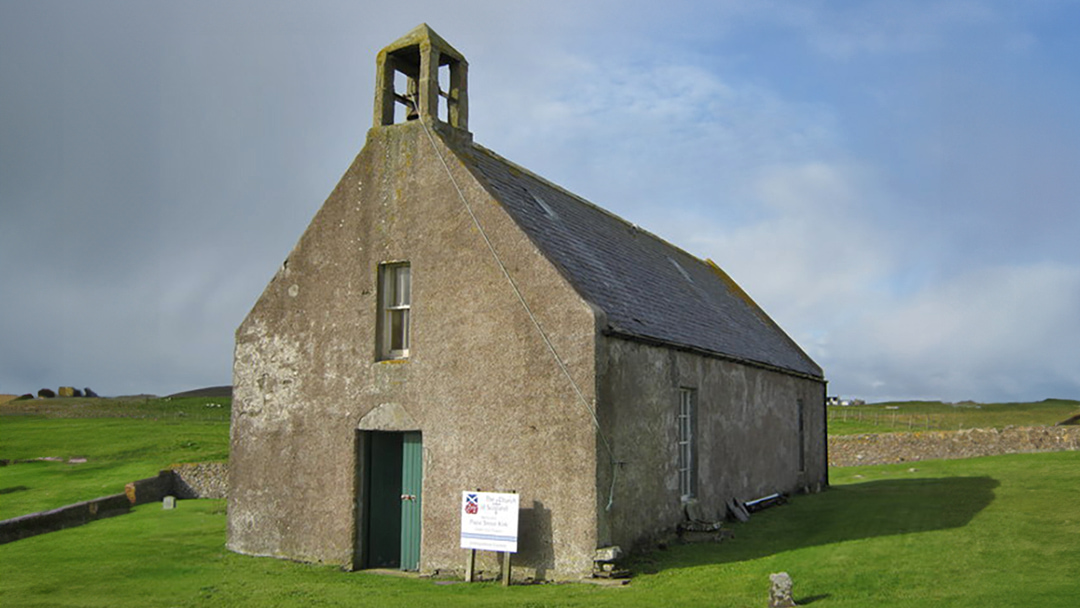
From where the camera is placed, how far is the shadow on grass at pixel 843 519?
13.3 meters

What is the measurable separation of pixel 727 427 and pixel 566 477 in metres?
6.48

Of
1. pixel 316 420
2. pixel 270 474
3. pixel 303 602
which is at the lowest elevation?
pixel 303 602

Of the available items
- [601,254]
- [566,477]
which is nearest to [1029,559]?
[566,477]

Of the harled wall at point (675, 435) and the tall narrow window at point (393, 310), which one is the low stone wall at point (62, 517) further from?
the harled wall at point (675, 435)

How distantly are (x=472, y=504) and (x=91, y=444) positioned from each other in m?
29.0

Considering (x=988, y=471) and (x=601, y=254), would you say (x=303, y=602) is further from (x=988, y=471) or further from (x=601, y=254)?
(x=988, y=471)

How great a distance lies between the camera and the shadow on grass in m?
13.3

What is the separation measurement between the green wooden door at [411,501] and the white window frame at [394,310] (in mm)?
1497

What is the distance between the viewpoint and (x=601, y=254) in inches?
635

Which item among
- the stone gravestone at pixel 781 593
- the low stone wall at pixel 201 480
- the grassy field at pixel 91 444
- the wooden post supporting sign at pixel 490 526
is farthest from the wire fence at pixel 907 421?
the stone gravestone at pixel 781 593

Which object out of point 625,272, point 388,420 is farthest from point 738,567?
point 625,272

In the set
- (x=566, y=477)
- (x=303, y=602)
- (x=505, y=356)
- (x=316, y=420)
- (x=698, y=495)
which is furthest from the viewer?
(x=698, y=495)

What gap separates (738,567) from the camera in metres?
12.2

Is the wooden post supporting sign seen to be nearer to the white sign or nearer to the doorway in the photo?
the white sign
